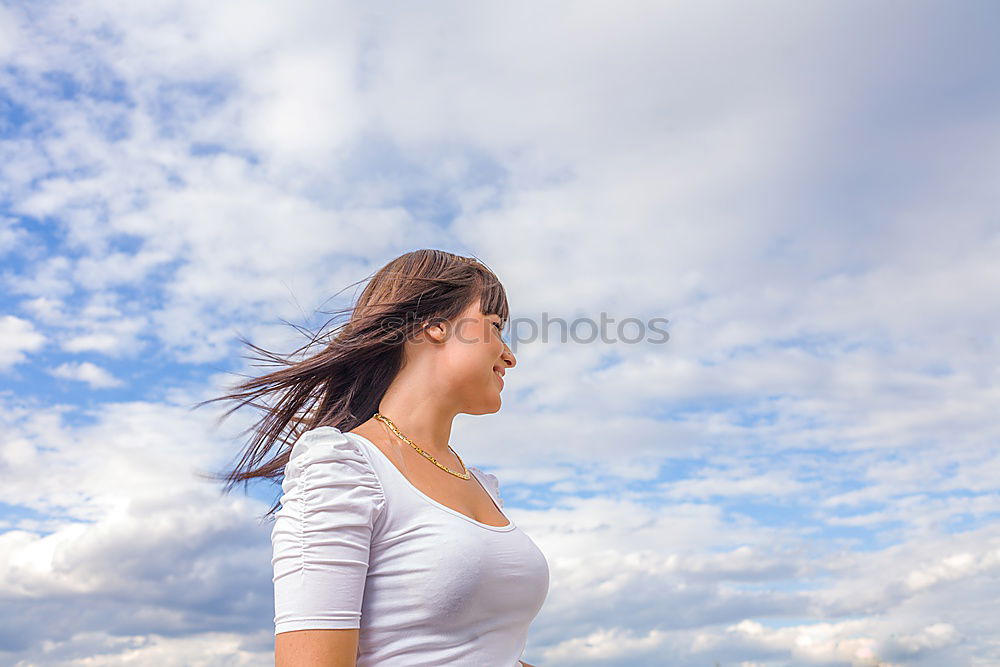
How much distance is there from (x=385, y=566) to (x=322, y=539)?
0.29 m

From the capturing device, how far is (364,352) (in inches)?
154

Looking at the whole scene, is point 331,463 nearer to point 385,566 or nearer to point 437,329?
point 385,566

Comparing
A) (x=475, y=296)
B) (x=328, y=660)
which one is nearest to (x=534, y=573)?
(x=328, y=660)

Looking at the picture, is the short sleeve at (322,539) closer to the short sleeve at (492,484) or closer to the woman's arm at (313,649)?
the woman's arm at (313,649)

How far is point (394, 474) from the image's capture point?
10.6 ft

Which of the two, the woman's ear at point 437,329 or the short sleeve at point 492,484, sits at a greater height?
the woman's ear at point 437,329

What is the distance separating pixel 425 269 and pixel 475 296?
10.5 inches

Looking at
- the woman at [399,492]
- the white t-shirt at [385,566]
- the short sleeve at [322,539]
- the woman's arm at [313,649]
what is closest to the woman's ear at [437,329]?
the woman at [399,492]

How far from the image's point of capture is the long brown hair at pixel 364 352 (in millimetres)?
3910

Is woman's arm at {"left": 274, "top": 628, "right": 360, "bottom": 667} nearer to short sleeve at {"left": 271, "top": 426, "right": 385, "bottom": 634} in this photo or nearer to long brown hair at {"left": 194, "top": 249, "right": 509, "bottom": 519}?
short sleeve at {"left": 271, "top": 426, "right": 385, "bottom": 634}

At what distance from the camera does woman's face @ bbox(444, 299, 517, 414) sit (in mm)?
3791

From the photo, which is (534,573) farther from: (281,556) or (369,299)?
(369,299)

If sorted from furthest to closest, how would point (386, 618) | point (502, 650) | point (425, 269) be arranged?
point (425, 269) → point (502, 650) → point (386, 618)

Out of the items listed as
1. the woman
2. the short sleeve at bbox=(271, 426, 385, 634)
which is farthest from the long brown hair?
the short sleeve at bbox=(271, 426, 385, 634)
